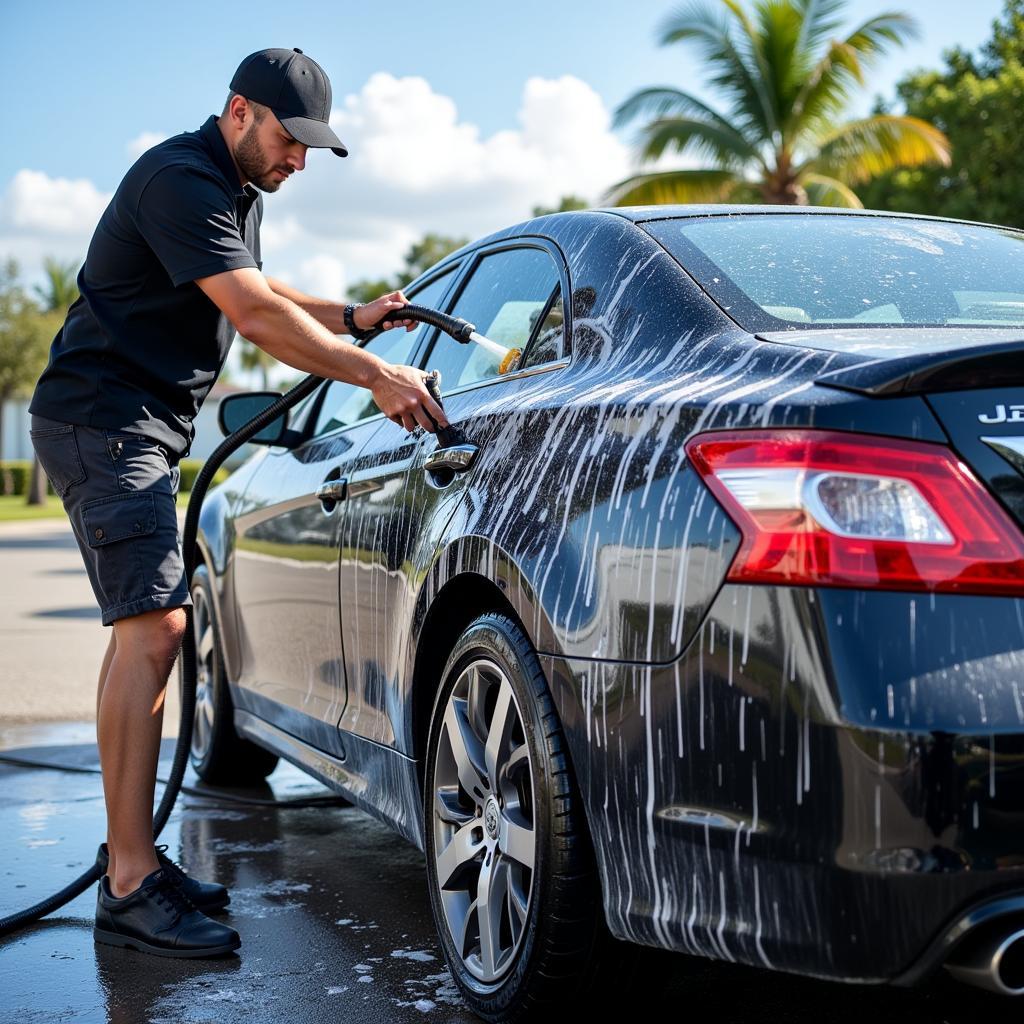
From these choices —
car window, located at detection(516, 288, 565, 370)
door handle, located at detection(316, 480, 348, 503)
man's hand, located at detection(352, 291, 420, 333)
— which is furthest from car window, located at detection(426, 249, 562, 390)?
door handle, located at detection(316, 480, 348, 503)

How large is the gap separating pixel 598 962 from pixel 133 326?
6.55ft

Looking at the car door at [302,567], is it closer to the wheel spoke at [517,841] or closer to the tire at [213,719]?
the tire at [213,719]

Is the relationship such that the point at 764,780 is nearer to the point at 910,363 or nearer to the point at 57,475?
the point at 910,363

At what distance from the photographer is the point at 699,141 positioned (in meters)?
24.8

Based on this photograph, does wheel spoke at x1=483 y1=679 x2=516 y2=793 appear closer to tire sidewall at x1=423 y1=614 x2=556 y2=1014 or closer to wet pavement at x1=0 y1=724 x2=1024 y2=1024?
tire sidewall at x1=423 y1=614 x2=556 y2=1014

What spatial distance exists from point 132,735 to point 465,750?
111 centimetres

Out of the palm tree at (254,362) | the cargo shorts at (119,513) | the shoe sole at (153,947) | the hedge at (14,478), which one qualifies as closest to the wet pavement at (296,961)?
the shoe sole at (153,947)

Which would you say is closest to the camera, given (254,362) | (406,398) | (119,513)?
(406,398)

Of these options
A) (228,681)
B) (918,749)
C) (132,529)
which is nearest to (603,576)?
(918,749)

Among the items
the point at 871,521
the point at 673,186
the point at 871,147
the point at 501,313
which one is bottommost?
the point at 871,521

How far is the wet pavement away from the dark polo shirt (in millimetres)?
1267

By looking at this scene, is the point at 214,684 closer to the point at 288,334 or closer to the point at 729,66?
the point at 288,334

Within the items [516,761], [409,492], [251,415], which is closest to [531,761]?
[516,761]

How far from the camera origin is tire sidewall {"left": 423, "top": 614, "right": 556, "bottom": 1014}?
8.57 ft
